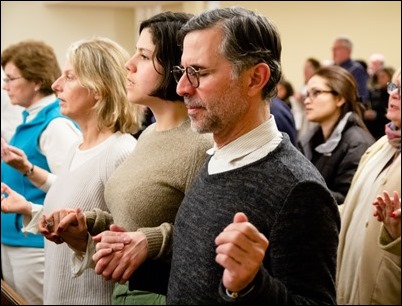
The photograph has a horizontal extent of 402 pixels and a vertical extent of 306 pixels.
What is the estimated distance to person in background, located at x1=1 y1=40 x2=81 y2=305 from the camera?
1.85 metres

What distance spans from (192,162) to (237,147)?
0.71ft

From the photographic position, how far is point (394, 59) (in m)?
6.55

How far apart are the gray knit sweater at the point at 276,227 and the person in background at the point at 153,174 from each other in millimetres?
190

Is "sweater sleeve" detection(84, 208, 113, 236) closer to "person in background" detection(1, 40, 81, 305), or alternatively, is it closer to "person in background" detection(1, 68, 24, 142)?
"person in background" detection(1, 40, 81, 305)

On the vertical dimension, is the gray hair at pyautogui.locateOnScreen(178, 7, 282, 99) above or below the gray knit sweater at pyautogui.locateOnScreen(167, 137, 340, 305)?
above

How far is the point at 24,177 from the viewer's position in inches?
74.3

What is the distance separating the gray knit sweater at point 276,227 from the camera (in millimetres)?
861

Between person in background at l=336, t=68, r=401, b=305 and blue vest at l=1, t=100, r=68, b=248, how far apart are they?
101cm

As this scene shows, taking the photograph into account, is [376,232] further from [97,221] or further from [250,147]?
[97,221]

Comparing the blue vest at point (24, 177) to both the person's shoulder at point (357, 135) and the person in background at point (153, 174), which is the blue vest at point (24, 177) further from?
the person's shoulder at point (357, 135)

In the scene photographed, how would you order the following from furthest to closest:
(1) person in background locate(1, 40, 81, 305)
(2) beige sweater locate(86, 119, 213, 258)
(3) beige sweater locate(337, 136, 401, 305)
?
(1) person in background locate(1, 40, 81, 305), (2) beige sweater locate(86, 119, 213, 258), (3) beige sweater locate(337, 136, 401, 305)

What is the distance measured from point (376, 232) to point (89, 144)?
0.81 metres

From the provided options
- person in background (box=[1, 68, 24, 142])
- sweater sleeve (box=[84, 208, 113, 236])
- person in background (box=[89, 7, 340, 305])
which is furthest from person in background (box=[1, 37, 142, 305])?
person in background (box=[1, 68, 24, 142])

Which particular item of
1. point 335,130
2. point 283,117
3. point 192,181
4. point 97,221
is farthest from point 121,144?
→ point 283,117
